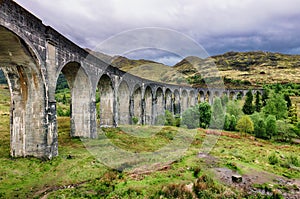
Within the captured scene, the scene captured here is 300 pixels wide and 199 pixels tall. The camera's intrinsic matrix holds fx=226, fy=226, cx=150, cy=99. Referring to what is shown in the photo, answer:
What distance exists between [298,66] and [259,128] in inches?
5604

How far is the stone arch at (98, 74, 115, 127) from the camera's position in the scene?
27.5 metres

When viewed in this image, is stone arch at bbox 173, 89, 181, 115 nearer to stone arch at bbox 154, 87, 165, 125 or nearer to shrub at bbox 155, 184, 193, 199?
stone arch at bbox 154, 87, 165, 125

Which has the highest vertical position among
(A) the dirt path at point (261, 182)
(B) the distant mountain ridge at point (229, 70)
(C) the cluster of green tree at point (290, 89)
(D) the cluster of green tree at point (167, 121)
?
(B) the distant mountain ridge at point (229, 70)

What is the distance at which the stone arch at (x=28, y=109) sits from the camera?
1388cm

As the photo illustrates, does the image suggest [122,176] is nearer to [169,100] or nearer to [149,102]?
[149,102]

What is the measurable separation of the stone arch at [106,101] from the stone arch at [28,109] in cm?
1286

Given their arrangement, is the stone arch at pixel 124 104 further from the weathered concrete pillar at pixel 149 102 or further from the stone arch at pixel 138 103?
the weathered concrete pillar at pixel 149 102

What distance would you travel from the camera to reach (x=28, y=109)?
14.4 m

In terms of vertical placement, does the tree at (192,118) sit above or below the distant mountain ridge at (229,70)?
below

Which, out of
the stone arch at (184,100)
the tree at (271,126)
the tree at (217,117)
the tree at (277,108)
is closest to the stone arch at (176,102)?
the stone arch at (184,100)

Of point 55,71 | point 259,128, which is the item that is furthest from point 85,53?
point 259,128

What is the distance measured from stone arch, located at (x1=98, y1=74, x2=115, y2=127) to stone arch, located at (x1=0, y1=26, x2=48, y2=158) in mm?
12861

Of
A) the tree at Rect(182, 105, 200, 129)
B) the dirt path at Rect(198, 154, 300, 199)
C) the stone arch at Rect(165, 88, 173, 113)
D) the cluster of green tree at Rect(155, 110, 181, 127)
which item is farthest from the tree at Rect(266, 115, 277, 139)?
the dirt path at Rect(198, 154, 300, 199)

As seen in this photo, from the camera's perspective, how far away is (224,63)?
614ft
